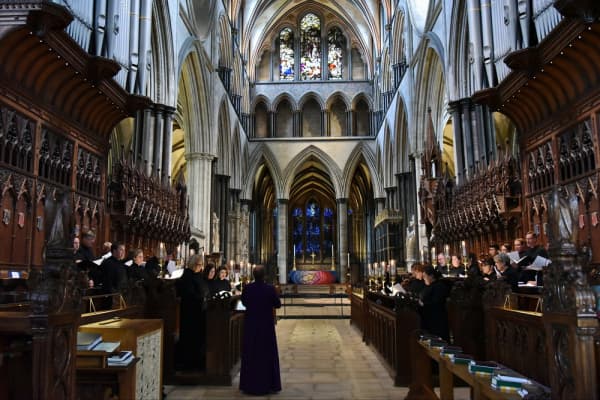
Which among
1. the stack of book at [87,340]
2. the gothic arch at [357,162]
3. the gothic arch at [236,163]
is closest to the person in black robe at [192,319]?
the stack of book at [87,340]

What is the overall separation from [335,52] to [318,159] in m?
6.53

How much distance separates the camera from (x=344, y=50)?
29.1 metres

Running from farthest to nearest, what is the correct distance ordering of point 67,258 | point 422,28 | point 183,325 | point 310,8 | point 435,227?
point 310,8 < point 422,28 < point 435,227 < point 183,325 < point 67,258

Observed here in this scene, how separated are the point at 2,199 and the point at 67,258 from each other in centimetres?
500

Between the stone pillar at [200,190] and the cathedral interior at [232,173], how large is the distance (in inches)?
3.3

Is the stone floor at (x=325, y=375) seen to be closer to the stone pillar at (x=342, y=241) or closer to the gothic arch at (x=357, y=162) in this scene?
the stone pillar at (x=342, y=241)

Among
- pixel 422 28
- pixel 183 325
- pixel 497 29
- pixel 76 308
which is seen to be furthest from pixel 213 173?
pixel 76 308

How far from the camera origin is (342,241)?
86.9ft

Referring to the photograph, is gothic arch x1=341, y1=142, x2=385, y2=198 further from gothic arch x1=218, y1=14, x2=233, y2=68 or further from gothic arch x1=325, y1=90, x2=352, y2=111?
gothic arch x1=218, y1=14, x2=233, y2=68

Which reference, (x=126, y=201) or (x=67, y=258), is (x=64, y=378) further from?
(x=126, y=201)

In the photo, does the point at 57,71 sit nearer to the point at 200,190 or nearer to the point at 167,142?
the point at 167,142

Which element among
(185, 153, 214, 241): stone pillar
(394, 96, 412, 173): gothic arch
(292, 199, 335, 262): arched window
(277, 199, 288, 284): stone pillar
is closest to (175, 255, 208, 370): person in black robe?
(185, 153, 214, 241): stone pillar

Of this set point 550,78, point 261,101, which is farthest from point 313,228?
point 550,78

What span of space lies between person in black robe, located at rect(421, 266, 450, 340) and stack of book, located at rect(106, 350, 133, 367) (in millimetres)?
3447
